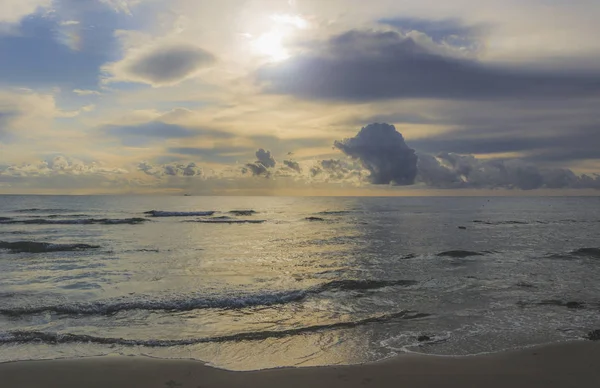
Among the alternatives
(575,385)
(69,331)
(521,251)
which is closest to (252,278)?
(69,331)

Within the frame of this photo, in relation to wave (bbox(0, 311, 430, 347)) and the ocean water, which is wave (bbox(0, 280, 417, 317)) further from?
wave (bbox(0, 311, 430, 347))

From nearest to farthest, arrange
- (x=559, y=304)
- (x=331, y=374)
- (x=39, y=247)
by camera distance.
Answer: (x=331, y=374) → (x=559, y=304) → (x=39, y=247)

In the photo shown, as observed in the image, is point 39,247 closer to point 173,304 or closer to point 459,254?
point 173,304

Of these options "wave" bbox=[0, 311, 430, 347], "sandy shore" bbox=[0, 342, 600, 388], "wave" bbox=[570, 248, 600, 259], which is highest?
"sandy shore" bbox=[0, 342, 600, 388]

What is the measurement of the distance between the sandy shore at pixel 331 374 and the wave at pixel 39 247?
2622 cm

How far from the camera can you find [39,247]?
32875 mm

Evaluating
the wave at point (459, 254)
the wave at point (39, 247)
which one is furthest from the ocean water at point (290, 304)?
the wave at point (39, 247)

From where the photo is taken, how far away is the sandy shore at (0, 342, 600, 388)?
7859 millimetres

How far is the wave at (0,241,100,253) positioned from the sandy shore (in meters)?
26.2

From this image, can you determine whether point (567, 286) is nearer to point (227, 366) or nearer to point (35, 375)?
point (227, 366)

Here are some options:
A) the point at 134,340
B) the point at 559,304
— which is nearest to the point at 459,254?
the point at 559,304

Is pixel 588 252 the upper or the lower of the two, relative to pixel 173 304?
lower

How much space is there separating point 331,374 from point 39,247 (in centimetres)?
3273

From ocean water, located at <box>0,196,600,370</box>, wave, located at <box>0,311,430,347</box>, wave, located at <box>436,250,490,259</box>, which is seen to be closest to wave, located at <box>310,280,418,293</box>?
ocean water, located at <box>0,196,600,370</box>
